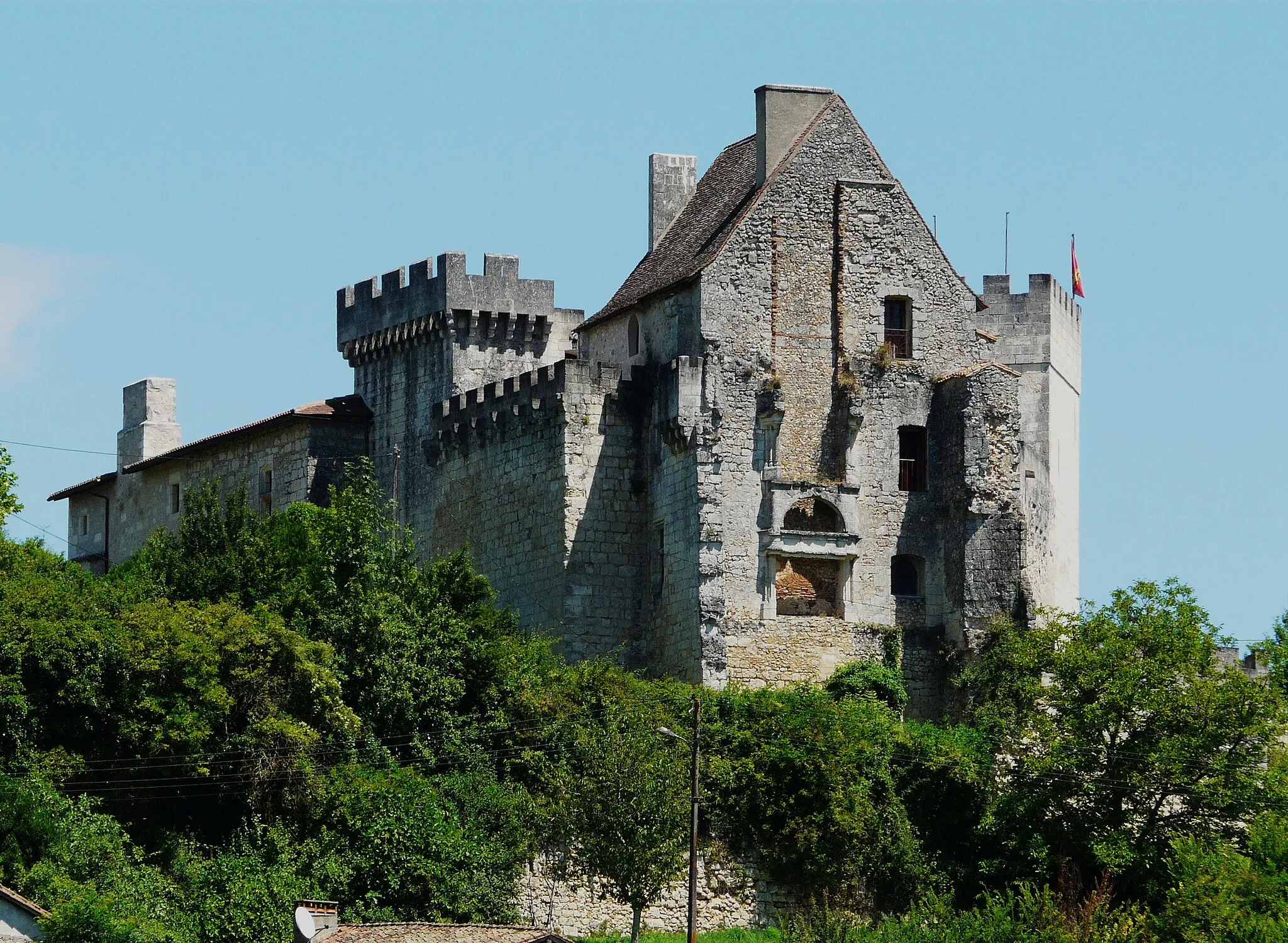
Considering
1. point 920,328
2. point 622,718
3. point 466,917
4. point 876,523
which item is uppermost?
point 920,328

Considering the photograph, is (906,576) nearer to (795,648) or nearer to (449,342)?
(795,648)

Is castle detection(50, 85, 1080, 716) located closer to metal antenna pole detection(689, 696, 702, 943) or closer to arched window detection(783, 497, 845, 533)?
arched window detection(783, 497, 845, 533)

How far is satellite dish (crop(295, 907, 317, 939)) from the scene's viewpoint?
48.0 meters

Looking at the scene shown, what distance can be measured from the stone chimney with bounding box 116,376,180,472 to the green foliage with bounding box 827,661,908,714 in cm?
2690

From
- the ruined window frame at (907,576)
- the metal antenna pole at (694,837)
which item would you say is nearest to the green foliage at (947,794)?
the ruined window frame at (907,576)

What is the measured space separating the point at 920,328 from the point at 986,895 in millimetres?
14534

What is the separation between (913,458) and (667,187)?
983 centimetres

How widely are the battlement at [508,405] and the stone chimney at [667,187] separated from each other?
3.89 m

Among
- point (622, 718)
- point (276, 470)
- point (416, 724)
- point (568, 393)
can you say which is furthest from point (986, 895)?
point (276, 470)

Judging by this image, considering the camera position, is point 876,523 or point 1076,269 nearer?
point 876,523

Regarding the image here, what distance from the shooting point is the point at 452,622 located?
5794 cm

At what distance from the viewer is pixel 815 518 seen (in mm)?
62281

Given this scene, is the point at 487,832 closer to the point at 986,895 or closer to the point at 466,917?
the point at 466,917

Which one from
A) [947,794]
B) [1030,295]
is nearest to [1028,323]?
[1030,295]
